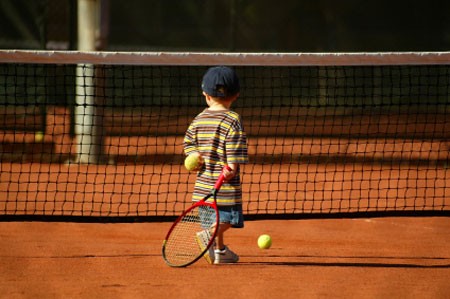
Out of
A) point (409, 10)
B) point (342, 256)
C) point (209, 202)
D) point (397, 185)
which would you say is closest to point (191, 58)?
point (209, 202)

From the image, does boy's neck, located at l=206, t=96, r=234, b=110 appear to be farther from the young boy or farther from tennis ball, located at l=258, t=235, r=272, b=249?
tennis ball, located at l=258, t=235, r=272, b=249

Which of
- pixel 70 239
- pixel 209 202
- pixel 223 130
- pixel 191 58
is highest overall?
pixel 191 58

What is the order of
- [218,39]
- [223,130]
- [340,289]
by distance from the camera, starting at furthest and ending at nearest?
[218,39] < [223,130] < [340,289]

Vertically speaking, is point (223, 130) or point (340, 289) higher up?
point (223, 130)

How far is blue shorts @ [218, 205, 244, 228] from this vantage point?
5125 millimetres

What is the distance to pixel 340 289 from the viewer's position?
4742mm

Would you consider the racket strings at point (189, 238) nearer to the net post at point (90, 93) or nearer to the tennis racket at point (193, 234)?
the tennis racket at point (193, 234)

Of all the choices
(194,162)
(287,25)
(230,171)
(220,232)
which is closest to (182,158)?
(287,25)

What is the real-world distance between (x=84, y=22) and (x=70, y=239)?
406cm

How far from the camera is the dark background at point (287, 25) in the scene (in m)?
14.1

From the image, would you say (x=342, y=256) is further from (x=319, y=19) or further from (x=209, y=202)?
(x=319, y=19)

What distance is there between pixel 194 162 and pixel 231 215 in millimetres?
414

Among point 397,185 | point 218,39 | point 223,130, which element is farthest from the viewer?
point 218,39

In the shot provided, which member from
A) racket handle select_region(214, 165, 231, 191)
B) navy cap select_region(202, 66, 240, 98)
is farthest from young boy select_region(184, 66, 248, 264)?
Result: racket handle select_region(214, 165, 231, 191)
